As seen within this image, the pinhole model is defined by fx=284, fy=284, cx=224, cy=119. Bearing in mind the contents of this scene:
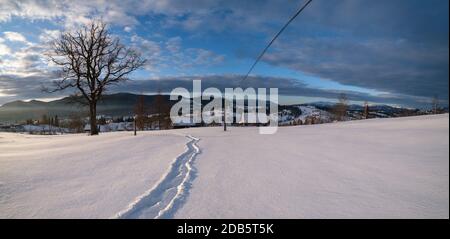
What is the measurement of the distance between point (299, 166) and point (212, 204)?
2.15 meters

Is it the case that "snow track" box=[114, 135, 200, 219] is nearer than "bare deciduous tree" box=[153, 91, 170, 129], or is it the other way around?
"snow track" box=[114, 135, 200, 219]

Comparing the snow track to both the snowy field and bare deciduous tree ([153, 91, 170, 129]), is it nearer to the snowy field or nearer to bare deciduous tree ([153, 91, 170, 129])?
the snowy field

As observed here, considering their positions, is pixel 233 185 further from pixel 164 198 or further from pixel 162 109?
pixel 162 109

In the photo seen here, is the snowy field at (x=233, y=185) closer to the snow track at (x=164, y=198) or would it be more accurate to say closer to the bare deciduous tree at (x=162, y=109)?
the snow track at (x=164, y=198)

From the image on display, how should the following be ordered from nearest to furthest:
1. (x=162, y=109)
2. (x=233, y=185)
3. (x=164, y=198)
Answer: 1. (x=164, y=198)
2. (x=233, y=185)
3. (x=162, y=109)

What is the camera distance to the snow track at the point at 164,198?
8.53 feet

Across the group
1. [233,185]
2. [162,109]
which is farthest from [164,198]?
[162,109]

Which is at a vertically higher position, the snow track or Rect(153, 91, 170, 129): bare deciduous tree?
Rect(153, 91, 170, 129): bare deciduous tree

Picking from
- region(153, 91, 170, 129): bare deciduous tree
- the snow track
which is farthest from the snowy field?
region(153, 91, 170, 129): bare deciduous tree

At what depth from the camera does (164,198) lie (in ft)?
9.92

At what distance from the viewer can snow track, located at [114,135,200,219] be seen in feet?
8.53

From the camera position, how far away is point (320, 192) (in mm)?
3178

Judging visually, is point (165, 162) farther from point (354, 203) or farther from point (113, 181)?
point (354, 203)
